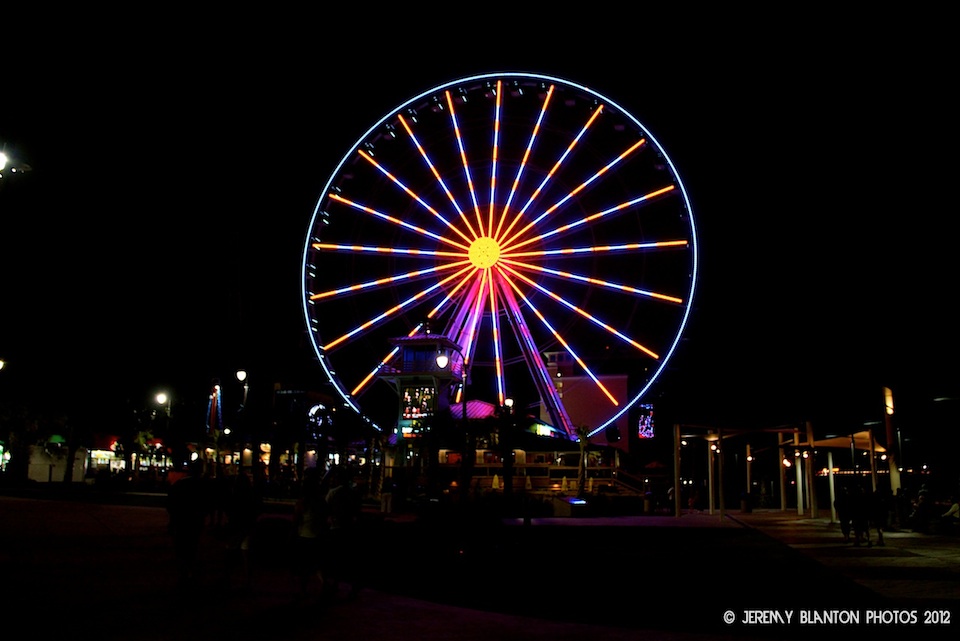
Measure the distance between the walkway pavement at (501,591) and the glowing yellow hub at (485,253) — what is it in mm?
17062

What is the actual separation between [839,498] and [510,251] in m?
17.8

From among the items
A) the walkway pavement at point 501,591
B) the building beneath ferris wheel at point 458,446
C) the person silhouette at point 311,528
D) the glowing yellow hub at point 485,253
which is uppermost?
the glowing yellow hub at point 485,253

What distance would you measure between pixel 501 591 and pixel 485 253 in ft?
78.2

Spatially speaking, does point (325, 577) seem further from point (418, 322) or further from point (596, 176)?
point (418, 322)

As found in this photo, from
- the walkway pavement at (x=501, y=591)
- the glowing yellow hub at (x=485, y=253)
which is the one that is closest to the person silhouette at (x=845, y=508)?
the walkway pavement at (x=501, y=591)

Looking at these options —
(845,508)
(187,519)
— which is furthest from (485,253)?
(187,519)

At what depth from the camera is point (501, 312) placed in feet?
120

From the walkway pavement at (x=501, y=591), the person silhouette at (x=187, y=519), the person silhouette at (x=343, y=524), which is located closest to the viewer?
the walkway pavement at (x=501, y=591)

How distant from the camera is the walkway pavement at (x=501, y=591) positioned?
862 cm

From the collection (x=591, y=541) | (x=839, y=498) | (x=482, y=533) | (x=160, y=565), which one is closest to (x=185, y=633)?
(x=160, y=565)

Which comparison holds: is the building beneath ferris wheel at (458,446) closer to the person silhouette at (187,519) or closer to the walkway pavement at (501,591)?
the walkway pavement at (501,591)

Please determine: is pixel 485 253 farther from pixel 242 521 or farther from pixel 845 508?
pixel 242 521

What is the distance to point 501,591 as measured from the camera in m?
11.8

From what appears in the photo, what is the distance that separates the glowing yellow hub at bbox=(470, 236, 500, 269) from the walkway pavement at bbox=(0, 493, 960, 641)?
17.1 meters
